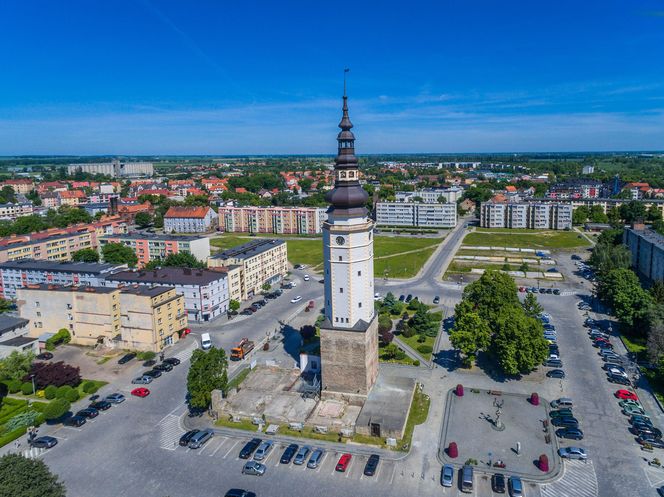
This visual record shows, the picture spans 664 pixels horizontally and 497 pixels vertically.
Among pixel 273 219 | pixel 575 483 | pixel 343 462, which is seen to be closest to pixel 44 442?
pixel 343 462

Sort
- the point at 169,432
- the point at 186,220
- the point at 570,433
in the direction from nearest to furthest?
the point at 570,433 → the point at 169,432 → the point at 186,220

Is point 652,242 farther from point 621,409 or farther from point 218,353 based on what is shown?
point 218,353

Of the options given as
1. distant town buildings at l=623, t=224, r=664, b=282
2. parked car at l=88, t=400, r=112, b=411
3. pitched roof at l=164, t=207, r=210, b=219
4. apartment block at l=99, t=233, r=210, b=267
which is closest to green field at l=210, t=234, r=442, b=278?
pitched roof at l=164, t=207, r=210, b=219

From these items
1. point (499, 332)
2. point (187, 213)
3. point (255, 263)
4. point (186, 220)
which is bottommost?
point (499, 332)

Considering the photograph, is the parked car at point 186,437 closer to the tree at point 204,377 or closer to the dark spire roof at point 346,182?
the tree at point 204,377

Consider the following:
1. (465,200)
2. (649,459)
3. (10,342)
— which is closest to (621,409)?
(649,459)

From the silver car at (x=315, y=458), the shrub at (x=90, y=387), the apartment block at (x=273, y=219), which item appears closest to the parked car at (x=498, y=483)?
the silver car at (x=315, y=458)

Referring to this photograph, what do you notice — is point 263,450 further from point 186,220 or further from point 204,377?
point 186,220
